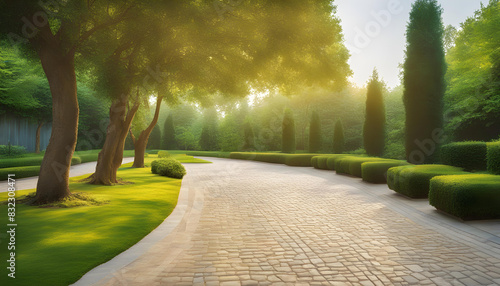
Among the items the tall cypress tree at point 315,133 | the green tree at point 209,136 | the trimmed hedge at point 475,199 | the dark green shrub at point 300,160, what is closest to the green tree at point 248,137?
the green tree at point 209,136

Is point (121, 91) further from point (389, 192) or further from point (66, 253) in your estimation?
point (389, 192)

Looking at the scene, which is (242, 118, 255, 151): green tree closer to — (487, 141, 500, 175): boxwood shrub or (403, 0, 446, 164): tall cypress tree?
(403, 0, 446, 164): tall cypress tree

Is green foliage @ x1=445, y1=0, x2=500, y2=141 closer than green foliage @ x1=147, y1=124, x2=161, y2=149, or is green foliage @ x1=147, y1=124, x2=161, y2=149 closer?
green foliage @ x1=445, y1=0, x2=500, y2=141

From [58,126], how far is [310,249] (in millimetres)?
7770

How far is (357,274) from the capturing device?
13.0 ft

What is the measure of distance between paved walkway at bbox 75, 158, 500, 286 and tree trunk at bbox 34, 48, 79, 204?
12.1 feet

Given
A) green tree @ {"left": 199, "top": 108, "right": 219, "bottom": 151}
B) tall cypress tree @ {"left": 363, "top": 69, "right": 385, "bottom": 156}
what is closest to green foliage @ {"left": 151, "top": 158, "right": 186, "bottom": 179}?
tall cypress tree @ {"left": 363, "top": 69, "right": 385, "bottom": 156}

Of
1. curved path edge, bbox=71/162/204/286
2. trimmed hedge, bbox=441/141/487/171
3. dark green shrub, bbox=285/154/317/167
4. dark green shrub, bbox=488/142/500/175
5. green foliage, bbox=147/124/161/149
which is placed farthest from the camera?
green foliage, bbox=147/124/161/149

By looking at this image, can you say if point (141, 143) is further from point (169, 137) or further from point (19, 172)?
point (169, 137)

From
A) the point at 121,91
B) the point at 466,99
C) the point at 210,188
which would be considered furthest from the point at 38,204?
the point at 466,99

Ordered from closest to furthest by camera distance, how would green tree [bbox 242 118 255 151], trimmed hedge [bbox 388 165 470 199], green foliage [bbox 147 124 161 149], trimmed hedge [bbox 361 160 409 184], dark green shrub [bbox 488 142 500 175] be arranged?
dark green shrub [bbox 488 142 500 175] → trimmed hedge [bbox 388 165 470 199] → trimmed hedge [bbox 361 160 409 184] → green tree [bbox 242 118 255 151] → green foliage [bbox 147 124 161 149]

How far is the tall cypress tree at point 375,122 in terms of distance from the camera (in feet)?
75.4

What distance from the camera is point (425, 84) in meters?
16.5

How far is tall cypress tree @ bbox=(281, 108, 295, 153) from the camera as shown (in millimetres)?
34344
